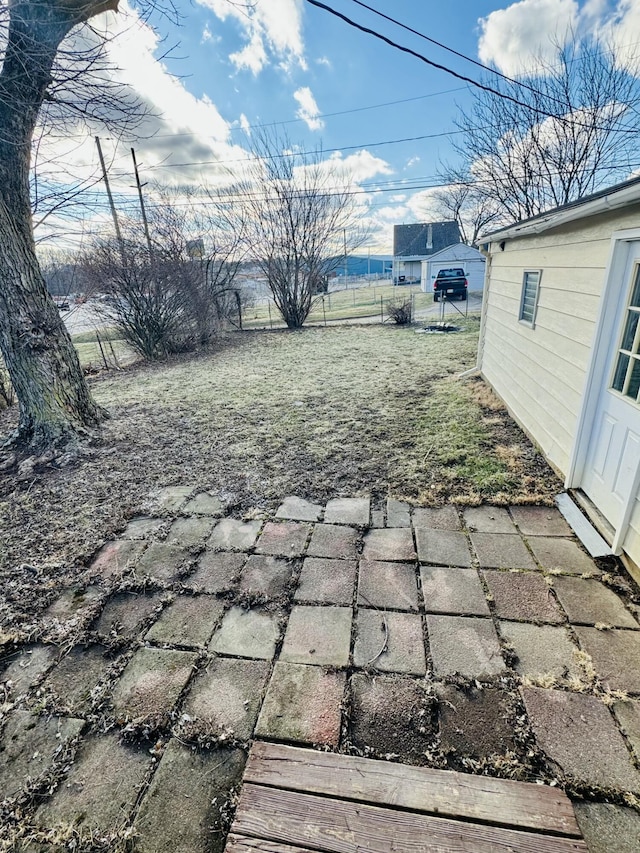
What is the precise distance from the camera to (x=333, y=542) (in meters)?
2.51

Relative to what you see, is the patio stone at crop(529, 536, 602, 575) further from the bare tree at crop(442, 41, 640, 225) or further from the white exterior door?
the bare tree at crop(442, 41, 640, 225)

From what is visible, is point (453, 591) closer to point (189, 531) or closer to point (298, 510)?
point (298, 510)

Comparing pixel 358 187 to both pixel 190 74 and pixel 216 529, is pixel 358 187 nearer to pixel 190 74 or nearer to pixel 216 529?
pixel 190 74

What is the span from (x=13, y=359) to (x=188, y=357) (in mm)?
5585

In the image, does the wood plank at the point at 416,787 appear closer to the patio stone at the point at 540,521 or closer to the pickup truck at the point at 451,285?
the patio stone at the point at 540,521

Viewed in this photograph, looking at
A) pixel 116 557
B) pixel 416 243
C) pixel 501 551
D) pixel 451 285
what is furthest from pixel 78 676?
pixel 416 243

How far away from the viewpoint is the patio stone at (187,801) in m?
1.15

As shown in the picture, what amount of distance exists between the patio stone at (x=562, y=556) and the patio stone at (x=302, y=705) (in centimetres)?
143

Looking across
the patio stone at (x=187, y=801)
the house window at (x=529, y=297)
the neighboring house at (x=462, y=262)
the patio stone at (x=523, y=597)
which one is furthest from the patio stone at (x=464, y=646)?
the neighboring house at (x=462, y=262)

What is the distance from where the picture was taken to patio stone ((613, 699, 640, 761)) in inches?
53.0

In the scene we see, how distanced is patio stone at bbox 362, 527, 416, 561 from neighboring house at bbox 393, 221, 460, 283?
3062 centimetres

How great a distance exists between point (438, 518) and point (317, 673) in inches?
55.8

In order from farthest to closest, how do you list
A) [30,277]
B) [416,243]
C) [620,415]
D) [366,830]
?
1. [416,243]
2. [30,277]
3. [620,415]
4. [366,830]

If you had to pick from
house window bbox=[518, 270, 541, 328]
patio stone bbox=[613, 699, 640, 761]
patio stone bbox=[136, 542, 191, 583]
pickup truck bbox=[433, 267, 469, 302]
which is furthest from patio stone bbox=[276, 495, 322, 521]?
pickup truck bbox=[433, 267, 469, 302]
